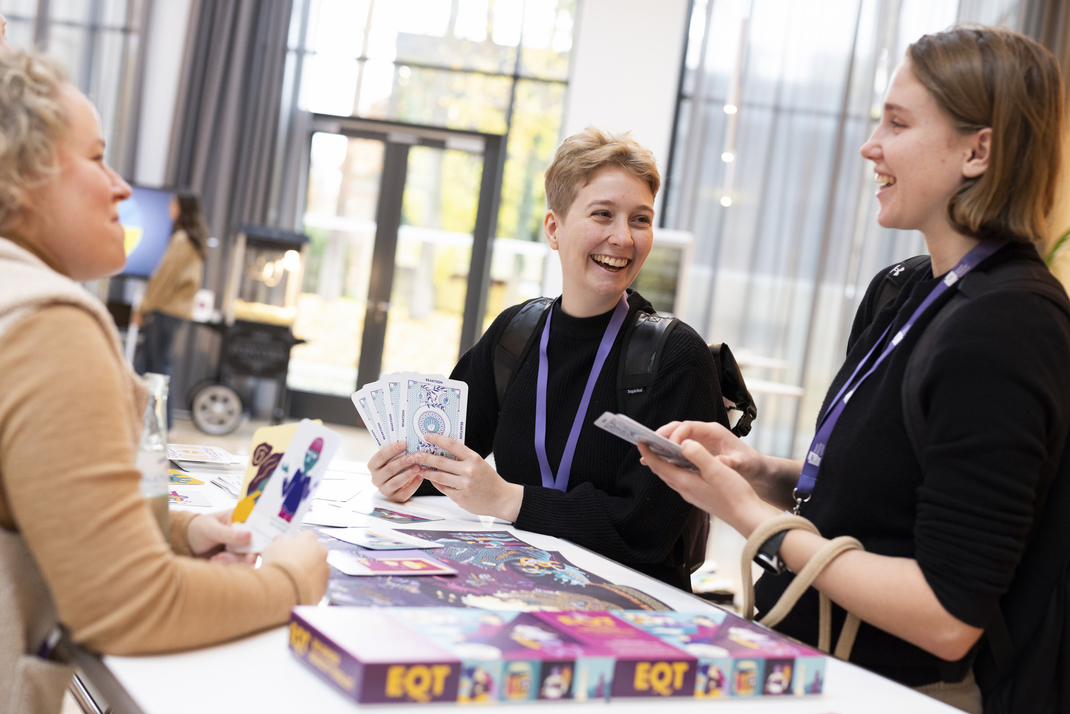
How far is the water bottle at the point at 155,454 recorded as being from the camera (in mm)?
1042

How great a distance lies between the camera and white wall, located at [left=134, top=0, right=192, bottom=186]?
7676 mm

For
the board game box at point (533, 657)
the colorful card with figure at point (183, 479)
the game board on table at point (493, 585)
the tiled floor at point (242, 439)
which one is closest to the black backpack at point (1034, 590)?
the board game box at point (533, 657)

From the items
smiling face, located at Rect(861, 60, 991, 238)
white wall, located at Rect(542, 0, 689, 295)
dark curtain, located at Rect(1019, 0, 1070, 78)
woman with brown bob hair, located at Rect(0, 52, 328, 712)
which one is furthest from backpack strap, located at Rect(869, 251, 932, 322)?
dark curtain, located at Rect(1019, 0, 1070, 78)

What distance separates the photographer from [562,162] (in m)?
2.17

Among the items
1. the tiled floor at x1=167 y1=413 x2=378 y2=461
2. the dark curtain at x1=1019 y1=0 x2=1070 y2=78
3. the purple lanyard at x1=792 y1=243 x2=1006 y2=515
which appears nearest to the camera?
the purple lanyard at x1=792 y1=243 x2=1006 y2=515

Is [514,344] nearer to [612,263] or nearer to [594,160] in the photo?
[612,263]

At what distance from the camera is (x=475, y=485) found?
66.7 inches

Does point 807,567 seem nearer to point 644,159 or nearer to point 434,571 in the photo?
point 434,571

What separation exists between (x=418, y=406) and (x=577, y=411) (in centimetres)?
40

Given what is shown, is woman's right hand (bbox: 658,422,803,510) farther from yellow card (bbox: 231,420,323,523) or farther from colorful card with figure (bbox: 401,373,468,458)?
yellow card (bbox: 231,420,323,523)

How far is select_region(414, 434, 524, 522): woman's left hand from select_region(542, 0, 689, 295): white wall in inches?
221

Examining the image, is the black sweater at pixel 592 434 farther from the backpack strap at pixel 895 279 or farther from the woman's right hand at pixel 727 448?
the backpack strap at pixel 895 279

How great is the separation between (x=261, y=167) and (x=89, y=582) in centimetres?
740

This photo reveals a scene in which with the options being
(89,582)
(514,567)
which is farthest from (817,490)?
(89,582)
